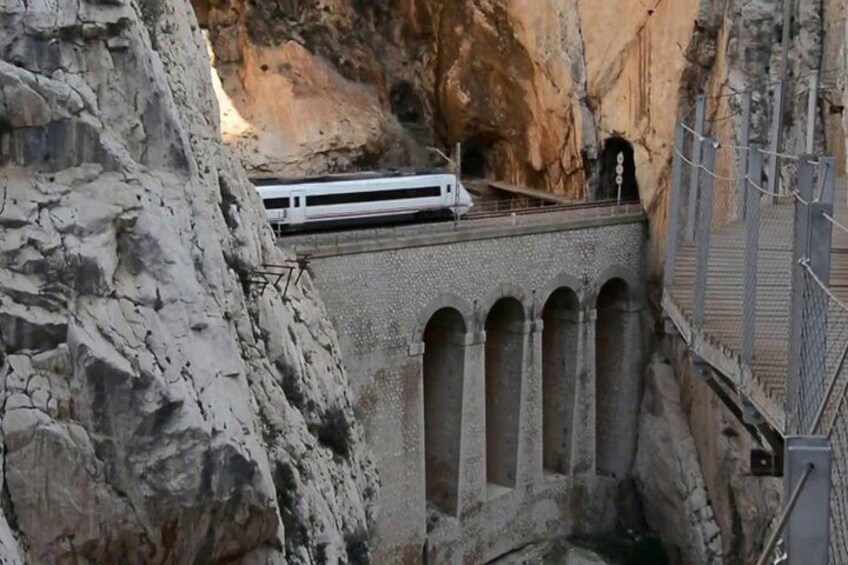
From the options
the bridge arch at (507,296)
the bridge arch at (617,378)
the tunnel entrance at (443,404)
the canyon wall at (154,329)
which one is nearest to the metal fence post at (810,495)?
the canyon wall at (154,329)

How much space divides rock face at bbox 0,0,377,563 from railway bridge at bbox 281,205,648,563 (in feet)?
24.6

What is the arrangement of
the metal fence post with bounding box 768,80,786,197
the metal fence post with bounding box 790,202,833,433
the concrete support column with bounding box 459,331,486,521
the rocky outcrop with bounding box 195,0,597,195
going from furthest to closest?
1. the rocky outcrop with bounding box 195,0,597,195
2. the concrete support column with bounding box 459,331,486,521
3. the metal fence post with bounding box 768,80,786,197
4. the metal fence post with bounding box 790,202,833,433

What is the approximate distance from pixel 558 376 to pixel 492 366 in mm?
1871

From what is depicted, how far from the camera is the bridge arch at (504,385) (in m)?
29.3

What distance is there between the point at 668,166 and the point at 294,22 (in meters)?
10.8

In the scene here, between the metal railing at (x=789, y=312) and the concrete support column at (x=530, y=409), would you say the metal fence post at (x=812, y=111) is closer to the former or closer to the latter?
the metal railing at (x=789, y=312)

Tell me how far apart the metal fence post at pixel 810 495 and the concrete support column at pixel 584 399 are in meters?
23.9

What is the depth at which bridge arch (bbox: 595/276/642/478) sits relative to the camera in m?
31.7

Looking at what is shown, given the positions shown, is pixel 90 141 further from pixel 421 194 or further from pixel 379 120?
pixel 379 120

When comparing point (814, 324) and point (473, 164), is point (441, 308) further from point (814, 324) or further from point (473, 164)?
point (814, 324)

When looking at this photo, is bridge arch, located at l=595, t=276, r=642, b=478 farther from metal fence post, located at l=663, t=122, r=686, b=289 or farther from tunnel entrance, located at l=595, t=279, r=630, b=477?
metal fence post, located at l=663, t=122, r=686, b=289

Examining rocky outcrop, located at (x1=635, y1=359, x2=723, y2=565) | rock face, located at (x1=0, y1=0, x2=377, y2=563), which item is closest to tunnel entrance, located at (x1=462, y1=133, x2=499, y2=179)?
rocky outcrop, located at (x1=635, y1=359, x2=723, y2=565)

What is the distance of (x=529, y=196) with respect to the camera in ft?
115

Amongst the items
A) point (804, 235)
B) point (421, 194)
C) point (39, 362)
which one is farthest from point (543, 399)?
point (804, 235)
